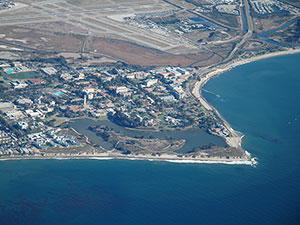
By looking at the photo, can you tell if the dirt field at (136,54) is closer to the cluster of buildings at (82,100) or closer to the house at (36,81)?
the cluster of buildings at (82,100)

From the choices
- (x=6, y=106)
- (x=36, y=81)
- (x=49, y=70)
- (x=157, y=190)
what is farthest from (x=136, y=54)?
(x=157, y=190)

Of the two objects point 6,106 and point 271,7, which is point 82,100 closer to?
point 6,106

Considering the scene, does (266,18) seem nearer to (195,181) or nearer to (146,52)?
(146,52)

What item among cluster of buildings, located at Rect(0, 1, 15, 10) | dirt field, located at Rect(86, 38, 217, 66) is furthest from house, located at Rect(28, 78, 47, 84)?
cluster of buildings, located at Rect(0, 1, 15, 10)

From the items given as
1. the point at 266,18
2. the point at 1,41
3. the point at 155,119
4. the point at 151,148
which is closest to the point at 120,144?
the point at 151,148

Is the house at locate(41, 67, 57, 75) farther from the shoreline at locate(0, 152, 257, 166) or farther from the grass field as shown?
the shoreline at locate(0, 152, 257, 166)
